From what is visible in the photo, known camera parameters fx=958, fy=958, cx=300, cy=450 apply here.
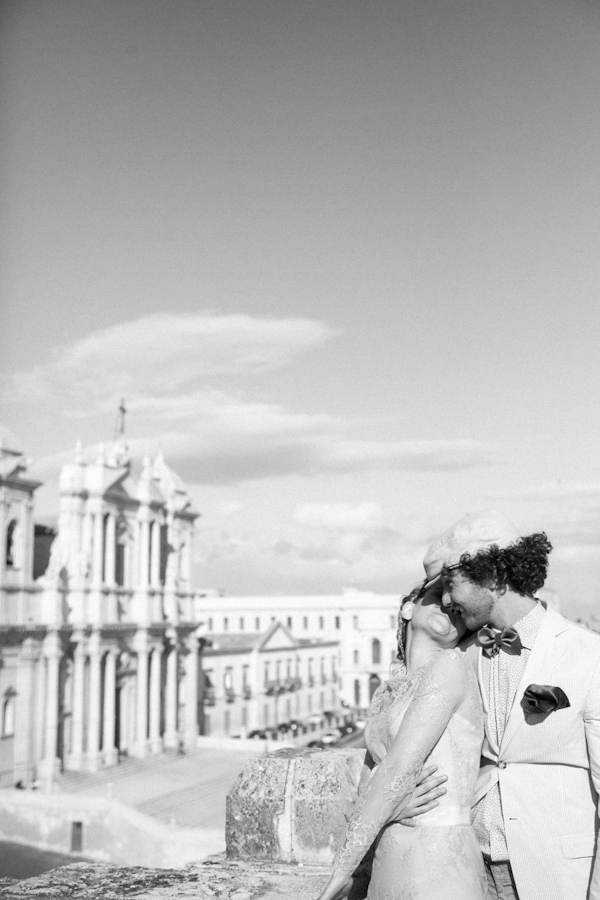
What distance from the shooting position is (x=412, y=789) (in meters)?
2.89

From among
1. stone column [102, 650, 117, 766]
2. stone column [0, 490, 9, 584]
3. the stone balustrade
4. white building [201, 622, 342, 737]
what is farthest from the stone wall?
white building [201, 622, 342, 737]

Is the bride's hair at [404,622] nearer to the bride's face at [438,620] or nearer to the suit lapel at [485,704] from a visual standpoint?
the bride's face at [438,620]

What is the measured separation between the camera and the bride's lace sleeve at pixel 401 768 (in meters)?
2.87

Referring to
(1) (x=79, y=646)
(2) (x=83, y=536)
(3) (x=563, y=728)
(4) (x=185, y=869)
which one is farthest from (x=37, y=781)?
(3) (x=563, y=728)

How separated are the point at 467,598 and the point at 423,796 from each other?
0.62 meters

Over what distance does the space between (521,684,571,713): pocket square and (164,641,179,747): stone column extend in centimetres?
3784

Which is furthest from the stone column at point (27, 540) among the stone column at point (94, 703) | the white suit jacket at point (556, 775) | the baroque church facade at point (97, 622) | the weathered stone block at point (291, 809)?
the white suit jacket at point (556, 775)

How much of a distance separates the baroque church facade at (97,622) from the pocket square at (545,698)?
29086 millimetres

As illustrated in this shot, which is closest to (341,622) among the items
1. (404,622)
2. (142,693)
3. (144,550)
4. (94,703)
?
(144,550)

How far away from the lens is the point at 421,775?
2904 millimetres

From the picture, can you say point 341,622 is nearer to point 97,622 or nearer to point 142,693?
point 142,693

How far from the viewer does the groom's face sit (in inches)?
122

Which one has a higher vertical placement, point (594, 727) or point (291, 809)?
point (594, 727)

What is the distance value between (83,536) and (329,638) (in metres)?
40.1
